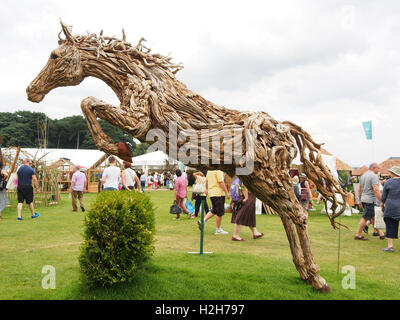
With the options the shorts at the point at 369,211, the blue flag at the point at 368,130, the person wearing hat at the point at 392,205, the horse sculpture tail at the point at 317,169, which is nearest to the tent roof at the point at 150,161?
the blue flag at the point at 368,130

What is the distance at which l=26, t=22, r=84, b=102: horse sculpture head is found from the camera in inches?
129

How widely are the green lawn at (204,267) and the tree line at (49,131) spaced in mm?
32760

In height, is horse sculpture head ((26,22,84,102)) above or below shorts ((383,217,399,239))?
above

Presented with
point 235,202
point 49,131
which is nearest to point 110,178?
point 235,202

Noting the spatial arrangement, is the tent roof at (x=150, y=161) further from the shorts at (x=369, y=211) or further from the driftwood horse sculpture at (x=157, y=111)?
the driftwood horse sculpture at (x=157, y=111)

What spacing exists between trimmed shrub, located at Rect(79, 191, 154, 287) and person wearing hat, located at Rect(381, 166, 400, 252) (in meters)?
5.48

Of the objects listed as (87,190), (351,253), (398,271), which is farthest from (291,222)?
(87,190)

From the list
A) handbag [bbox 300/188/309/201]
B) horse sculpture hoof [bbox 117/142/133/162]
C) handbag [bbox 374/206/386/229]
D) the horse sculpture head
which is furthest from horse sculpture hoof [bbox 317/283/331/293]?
handbag [bbox 300/188/309/201]

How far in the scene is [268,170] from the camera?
11.3ft

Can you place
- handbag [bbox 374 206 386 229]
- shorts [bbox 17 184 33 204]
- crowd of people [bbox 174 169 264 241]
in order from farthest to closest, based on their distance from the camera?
shorts [bbox 17 184 33 204] < handbag [bbox 374 206 386 229] < crowd of people [bbox 174 169 264 241]

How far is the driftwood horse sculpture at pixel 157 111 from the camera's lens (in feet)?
10.2

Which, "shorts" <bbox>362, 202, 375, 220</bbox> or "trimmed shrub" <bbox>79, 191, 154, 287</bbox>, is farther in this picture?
"shorts" <bbox>362, 202, 375, 220</bbox>

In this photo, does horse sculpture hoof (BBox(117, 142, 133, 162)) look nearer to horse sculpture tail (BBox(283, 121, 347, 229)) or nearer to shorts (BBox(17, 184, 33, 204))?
horse sculpture tail (BBox(283, 121, 347, 229))

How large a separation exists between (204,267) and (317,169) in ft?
7.75
